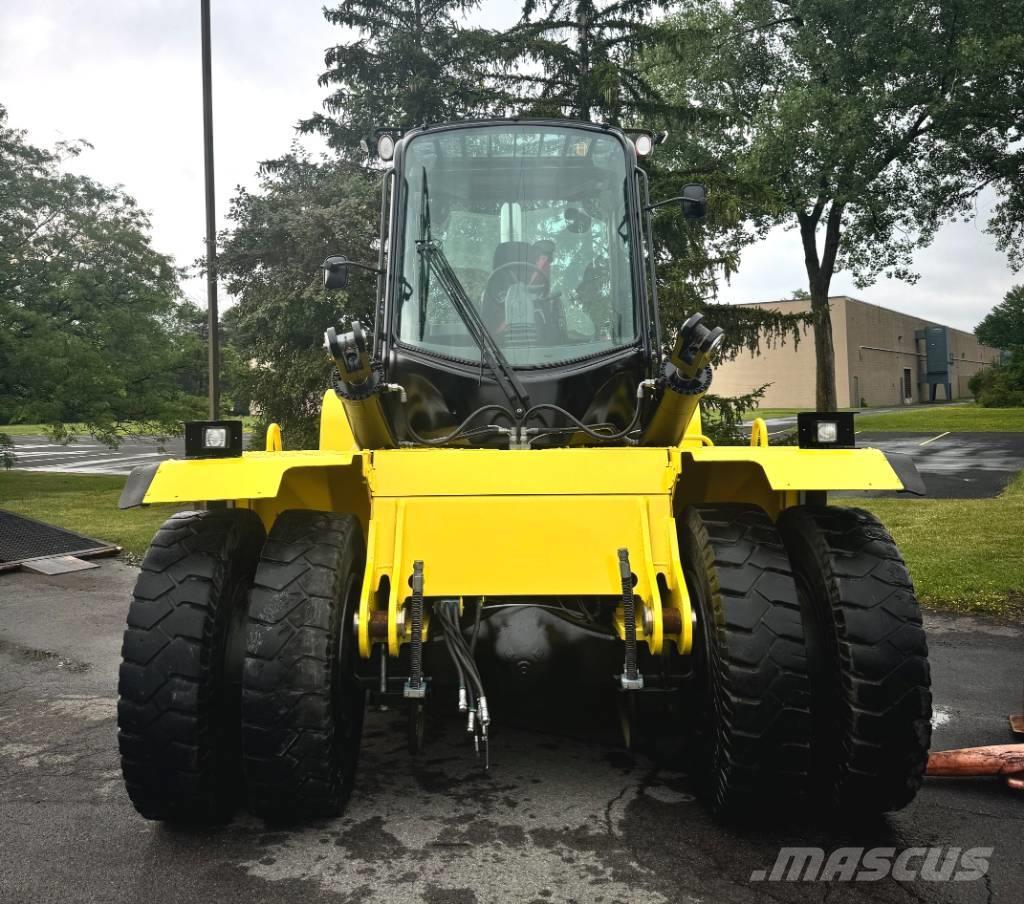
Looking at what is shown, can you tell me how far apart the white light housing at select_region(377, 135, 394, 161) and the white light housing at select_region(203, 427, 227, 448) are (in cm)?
189

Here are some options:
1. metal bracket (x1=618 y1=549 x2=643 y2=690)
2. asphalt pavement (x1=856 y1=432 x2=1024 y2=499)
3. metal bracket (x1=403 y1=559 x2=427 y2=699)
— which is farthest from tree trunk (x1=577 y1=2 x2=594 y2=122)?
metal bracket (x1=403 y1=559 x2=427 y2=699)

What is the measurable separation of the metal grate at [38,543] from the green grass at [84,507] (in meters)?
0.39

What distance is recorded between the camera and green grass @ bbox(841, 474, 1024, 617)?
8367 mm

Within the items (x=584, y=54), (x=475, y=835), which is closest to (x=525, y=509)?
(x=475, y=835)

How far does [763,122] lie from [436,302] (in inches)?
981

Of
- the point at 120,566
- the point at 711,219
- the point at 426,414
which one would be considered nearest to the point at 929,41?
the point at 711,219

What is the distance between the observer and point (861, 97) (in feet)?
90.4

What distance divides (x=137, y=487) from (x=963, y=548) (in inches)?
369

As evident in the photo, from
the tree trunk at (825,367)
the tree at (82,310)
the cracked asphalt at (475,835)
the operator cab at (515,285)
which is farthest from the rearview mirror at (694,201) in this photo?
the tree trunk at (825,367)

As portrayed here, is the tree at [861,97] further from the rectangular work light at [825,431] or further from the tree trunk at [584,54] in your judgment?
the rectangular work light at [825,431]

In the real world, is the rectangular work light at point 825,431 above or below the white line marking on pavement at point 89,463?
above

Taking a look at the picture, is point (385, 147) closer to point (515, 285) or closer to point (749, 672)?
point (515, 285)

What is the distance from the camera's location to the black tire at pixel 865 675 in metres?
3.49

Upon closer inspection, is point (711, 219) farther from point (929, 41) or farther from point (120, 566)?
point (929, 41)
